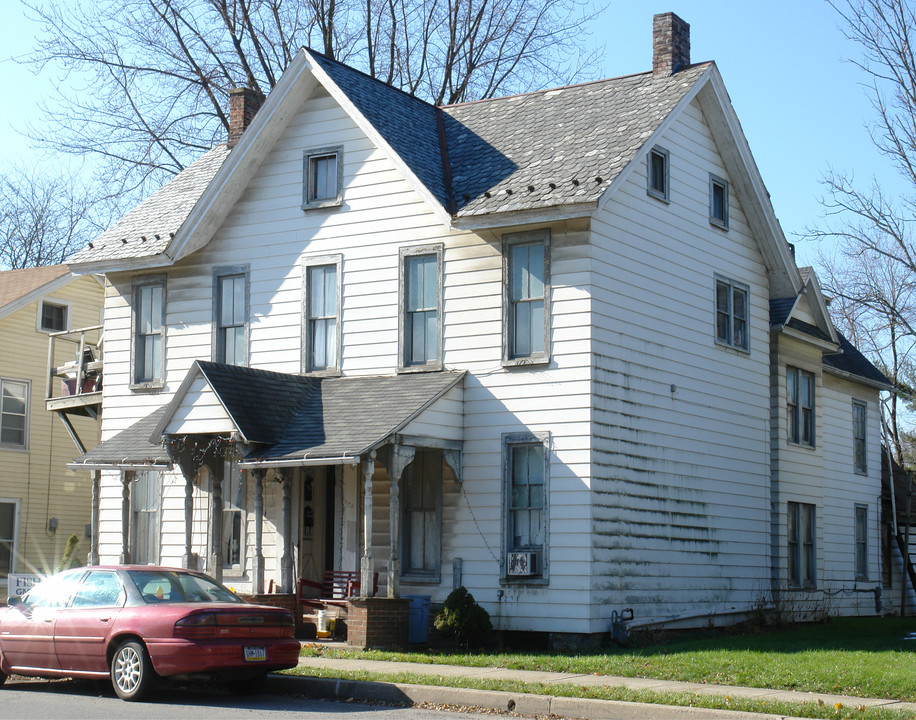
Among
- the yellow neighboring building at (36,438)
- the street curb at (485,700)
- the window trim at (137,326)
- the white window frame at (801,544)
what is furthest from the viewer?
the yellow neighboring building at (36,438)

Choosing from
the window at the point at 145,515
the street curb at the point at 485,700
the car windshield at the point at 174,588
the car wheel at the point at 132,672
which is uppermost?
the window at the point at 145,515

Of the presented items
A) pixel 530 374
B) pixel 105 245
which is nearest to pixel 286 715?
pixel 530 374

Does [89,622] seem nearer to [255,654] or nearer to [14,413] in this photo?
[255,654]

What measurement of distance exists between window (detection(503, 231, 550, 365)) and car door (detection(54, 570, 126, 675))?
7.54 metres

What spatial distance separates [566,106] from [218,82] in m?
15.9

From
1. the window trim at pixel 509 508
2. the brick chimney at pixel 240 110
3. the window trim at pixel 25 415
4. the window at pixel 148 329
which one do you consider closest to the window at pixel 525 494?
the window trim at pixel 509 508

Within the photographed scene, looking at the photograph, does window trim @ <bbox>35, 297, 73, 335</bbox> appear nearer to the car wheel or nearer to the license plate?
the car wheel

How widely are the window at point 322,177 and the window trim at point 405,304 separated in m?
1.87

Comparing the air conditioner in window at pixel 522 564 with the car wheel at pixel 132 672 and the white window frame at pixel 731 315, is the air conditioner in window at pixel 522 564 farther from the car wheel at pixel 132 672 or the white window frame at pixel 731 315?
the car wheel at pixel 132 672

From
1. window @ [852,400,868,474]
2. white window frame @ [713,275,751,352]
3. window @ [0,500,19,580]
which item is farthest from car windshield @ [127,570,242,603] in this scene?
window @ [0,500,19,580]

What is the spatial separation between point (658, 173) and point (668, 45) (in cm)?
254

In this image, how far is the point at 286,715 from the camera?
1195cm

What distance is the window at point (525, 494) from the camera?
1858cm

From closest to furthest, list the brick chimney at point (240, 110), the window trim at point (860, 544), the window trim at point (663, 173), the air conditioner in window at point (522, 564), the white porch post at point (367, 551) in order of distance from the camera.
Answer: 1. the white porch post at point (367, 551)
2. the air conditioner in window at point (522, 564)
3. the window trim at point (663, 173)
4. the brick chimney at point (240, 110)
5. the window trim at point (860, 544)
